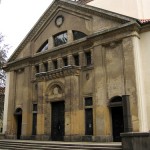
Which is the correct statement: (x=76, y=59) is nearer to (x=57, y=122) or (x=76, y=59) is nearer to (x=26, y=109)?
(x=57, y=122)

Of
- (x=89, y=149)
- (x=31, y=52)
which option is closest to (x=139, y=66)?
(x=89, y=149)

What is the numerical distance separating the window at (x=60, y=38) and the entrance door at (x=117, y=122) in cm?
828

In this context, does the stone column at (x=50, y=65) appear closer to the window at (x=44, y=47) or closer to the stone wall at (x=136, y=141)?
the window at (x=44, y=47)

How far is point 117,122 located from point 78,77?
5053 millimetres

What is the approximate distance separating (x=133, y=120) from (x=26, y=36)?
1478 centimetres

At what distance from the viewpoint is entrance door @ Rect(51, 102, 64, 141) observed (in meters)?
22.2

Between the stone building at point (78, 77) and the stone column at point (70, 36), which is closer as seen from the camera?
the stone building at point (78, 77)

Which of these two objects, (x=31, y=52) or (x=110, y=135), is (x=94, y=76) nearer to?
(x=110, y=135)

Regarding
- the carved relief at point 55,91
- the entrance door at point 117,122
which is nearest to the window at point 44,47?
the carved relief at point 55,91

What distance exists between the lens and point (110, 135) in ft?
62.5

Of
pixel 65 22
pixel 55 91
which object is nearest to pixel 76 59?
pixel 55 91

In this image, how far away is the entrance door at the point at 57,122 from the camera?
22.2 m

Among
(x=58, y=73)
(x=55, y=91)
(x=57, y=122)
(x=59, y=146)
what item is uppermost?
(x=58, y=73)

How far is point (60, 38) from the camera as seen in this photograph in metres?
24.8
